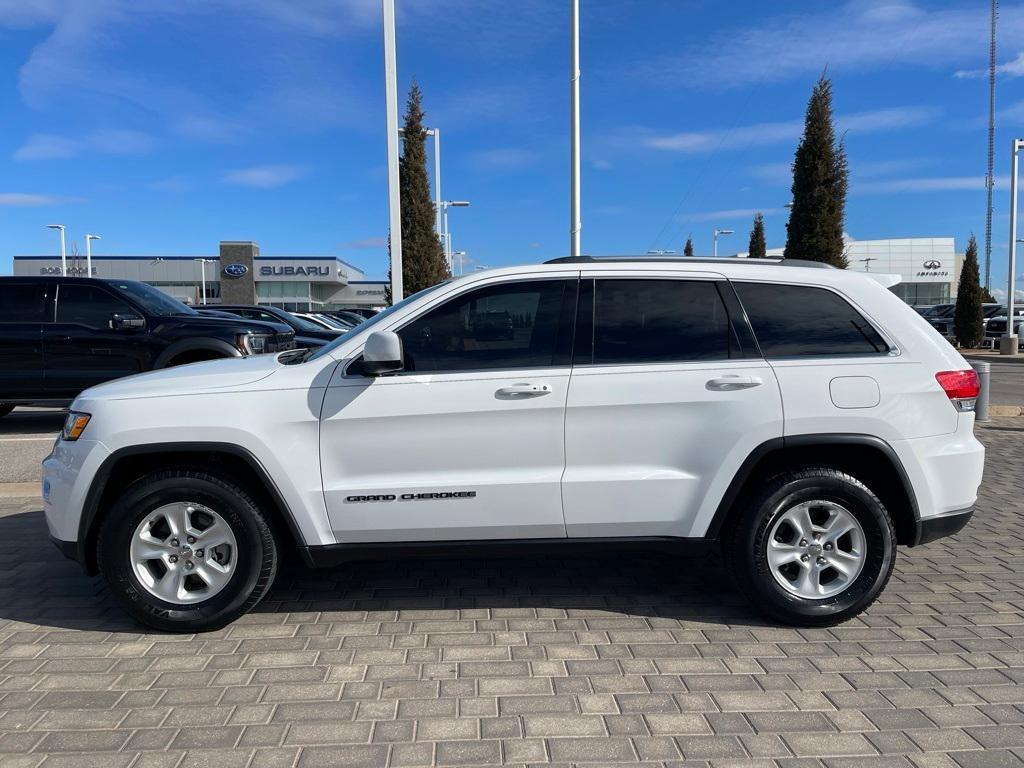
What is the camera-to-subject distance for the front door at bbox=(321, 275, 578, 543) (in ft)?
12.1

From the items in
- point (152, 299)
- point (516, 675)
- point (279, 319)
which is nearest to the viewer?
point (516, 675)

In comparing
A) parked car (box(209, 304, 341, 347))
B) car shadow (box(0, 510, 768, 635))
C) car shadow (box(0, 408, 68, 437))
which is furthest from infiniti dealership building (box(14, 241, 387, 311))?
car shadow (box(0, 510, 768, 635))

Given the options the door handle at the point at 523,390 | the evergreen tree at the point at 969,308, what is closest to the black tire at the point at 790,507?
the door handle at the point at 523,390

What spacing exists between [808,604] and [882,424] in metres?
0.98

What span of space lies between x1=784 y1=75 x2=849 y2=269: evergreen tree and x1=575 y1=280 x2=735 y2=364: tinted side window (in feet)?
65.5

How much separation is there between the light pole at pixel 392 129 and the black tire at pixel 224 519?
21.0ft

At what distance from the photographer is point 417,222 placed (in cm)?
2395

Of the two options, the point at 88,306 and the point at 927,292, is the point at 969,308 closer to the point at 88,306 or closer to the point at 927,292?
the point at 88,306

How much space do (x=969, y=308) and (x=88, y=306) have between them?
2802cm

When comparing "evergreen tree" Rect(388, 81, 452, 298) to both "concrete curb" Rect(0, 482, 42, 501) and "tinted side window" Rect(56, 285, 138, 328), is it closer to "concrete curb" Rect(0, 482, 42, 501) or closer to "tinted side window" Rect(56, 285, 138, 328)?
"tinted side window" Rect(56, 285, 138, 328)

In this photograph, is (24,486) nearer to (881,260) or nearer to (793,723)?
(793,723)

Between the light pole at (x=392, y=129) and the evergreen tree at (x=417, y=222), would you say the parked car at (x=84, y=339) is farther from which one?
the evergreen tree at (x=417, y=222)

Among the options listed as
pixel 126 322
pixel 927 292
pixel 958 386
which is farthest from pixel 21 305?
pixel 927 292

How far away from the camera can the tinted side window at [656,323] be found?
381 cm
